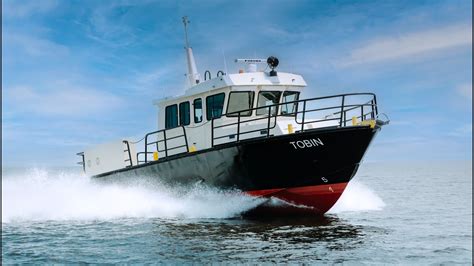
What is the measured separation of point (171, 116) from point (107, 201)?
2.90 meters

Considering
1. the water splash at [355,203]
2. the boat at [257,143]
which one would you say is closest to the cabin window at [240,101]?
the boat at [257,143]

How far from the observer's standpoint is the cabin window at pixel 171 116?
48.4 ft

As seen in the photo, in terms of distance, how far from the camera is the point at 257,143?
11844mm

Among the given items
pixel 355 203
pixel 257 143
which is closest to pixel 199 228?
pixel 257 143

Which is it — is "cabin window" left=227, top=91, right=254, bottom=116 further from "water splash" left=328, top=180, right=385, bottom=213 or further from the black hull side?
"water splash" left=328, top=180, right=385, bottom=213

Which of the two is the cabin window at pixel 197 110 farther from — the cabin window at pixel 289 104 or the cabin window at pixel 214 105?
the cabin window at pixel 289 104

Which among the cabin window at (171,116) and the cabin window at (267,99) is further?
the cabin window at (171,116)

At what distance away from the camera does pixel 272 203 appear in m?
12.5

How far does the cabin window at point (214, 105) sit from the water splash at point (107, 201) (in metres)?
1.90

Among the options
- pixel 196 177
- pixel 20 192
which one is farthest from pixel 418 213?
pixel 20 192

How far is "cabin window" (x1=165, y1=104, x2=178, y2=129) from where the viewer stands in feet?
48.4

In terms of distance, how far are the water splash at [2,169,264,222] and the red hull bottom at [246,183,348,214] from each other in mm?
329

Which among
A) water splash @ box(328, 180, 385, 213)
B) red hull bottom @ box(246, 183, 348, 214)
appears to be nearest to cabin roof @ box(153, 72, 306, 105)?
red hull bottom @ box(246, 183, 348, 214)

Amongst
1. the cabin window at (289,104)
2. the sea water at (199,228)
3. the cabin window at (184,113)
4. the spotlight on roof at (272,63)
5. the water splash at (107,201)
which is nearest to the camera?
the sea water at (199,228)
